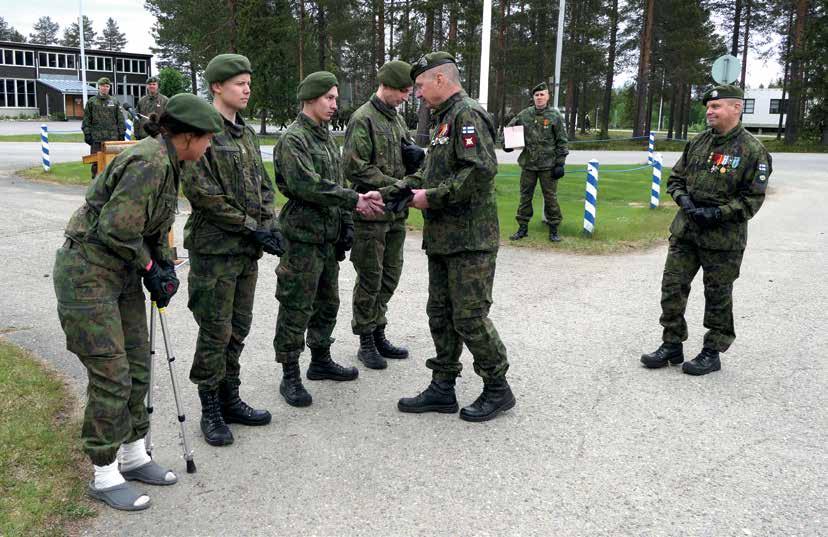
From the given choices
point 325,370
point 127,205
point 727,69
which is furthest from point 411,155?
point 727,69

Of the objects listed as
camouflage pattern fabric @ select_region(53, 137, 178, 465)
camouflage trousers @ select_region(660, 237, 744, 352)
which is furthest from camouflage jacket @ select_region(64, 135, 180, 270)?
camouflage trousers @ select_region(660, 237, 744, 352)

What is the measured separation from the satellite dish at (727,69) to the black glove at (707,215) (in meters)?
9.48

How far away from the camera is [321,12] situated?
3972cm

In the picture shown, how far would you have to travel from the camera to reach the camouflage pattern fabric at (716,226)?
5.39 meters

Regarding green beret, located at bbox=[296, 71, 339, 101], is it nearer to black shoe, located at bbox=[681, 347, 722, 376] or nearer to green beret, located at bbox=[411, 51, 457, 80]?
green beret, located at bbox=[411, 51, 457, 80]

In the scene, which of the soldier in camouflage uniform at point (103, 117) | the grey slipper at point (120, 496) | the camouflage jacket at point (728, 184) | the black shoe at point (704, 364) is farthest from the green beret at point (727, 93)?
the soldier in camouflage uniform at point (103, 117)

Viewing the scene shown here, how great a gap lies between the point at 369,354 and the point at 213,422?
172cm

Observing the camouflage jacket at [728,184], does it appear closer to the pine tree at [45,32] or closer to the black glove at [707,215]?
the black glove at [707,215]

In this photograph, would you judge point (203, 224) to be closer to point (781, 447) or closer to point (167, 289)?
point (167, 289)

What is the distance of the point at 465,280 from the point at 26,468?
2827 mm

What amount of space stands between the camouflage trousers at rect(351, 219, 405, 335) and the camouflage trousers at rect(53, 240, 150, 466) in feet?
7.24

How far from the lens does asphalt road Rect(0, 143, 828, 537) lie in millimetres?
3436

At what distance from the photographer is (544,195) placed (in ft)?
36.2

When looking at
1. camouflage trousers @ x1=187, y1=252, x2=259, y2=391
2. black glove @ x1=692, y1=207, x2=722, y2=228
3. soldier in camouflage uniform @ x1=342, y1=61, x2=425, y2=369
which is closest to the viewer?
camouflage trousers @ x1=187, y1=252, x2=259, y2=391
